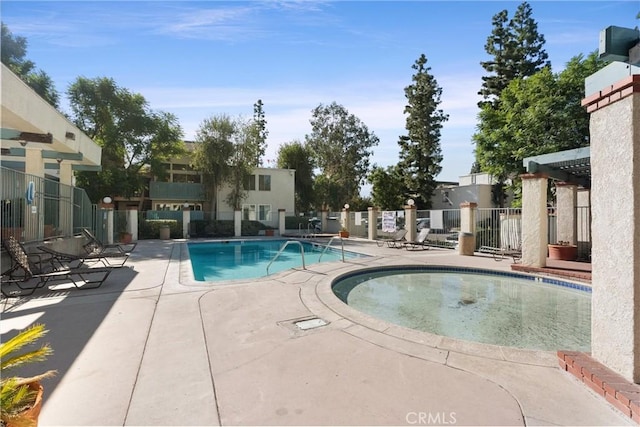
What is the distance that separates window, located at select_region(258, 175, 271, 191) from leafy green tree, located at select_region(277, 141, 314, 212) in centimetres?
559

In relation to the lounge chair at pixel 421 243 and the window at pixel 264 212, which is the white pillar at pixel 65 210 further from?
the window at pixel 264 212

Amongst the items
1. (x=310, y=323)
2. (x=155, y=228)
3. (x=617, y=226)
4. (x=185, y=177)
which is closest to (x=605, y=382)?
(x=617, y=226)

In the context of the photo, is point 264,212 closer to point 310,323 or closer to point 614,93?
point 310,323

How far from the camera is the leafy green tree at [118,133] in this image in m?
23.6

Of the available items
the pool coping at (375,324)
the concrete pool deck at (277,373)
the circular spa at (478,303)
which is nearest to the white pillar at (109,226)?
the pool coping at (375,324)

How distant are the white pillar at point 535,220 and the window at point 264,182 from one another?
2228 cm

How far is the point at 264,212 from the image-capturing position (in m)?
28.7

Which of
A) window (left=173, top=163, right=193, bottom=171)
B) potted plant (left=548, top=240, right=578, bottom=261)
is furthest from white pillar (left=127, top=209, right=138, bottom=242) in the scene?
potted plant (left=548, top=240, right=578, bottom=261)

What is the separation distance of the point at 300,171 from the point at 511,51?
20774 millimetres

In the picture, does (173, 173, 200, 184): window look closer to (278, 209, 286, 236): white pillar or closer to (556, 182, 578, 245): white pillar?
(278, 209, 286, 236): white pillar

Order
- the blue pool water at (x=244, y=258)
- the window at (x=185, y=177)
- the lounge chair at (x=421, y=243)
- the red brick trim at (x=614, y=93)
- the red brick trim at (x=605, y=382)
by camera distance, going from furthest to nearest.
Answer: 1. the window at (x=185, y=177)
2. the lounge chair at (x=421, y=243)
3. the blue pool water at (x=244, y=258)
4. the red brick trim at (x=614, y=93)
5. the red brick trim at (x=605, y=382)

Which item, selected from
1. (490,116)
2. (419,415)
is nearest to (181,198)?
(490,116)

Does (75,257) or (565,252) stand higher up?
(75,257)

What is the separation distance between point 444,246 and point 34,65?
106 feet
